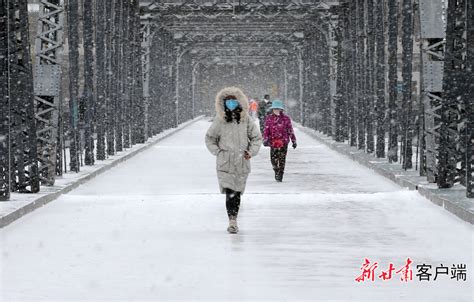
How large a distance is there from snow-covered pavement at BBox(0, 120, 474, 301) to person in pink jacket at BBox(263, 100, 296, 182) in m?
1.17

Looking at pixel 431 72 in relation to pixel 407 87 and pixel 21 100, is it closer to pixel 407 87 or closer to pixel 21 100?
pixel 407 87

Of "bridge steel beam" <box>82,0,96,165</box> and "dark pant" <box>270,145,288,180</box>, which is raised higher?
"bridge steel beam" <box>82,0,96,165</box>

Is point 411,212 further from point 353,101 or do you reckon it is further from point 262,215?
point 353,101

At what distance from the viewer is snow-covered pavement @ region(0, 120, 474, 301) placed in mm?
10227

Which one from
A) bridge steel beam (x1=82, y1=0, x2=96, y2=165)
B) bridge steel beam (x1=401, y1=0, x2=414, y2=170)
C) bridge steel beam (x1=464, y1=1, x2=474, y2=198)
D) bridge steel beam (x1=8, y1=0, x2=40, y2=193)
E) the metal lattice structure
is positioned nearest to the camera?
bridge steel beam (x1=464, y1=1, x2=474, y2=198)

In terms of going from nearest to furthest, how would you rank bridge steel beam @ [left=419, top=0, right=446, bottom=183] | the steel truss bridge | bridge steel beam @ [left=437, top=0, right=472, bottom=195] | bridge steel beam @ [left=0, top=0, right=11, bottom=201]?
bridge steel beam @ [left=0, top=0, right=11, bottom=201]
bridge steel beam @ [left=437, top=0, right=472, bottom=195]
the steel truss bridge
bridge steel beam @ [left=419, top=0, right=446, bottom=183]

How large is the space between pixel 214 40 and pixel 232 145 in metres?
63.2

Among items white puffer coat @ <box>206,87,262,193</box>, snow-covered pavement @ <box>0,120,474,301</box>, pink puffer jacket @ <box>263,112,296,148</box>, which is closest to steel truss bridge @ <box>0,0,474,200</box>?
snow-covered pavement @ <box>0,120,474,301</box>

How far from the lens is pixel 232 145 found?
14711 mm

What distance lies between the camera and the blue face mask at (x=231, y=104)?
14656mm

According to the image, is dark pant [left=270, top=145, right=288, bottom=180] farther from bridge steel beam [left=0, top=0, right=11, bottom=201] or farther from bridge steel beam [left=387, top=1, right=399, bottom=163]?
bridge steel beam [left=0, top=0, right=11, bottom=201]

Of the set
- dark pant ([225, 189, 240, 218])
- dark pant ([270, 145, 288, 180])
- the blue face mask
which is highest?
the blue face mask

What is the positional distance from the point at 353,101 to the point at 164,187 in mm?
19211

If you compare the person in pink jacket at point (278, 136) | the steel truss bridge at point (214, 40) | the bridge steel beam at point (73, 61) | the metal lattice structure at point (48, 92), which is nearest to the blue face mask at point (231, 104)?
the steel truss bridge at point (214, 40)
